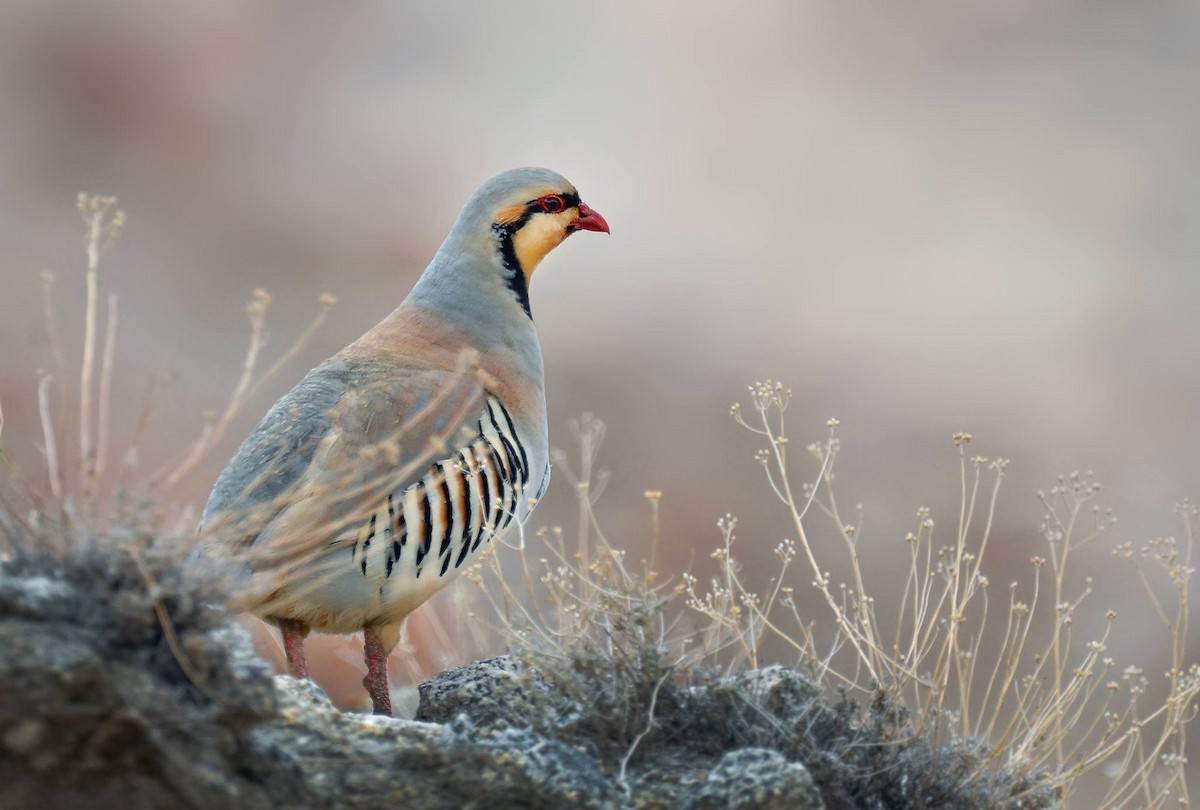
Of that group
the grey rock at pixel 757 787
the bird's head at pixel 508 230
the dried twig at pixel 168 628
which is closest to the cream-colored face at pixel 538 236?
the bird's head at pixel 508 230

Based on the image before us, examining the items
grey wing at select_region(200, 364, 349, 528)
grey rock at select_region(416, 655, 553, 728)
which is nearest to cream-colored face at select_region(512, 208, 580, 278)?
grey wing at select_region(200, 364, 349, 528)

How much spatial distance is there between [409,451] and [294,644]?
0.64m

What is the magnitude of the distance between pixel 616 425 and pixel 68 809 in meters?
10.4

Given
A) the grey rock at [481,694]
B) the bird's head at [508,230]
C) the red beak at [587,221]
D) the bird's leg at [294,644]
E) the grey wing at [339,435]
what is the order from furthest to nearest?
the red beak at [587,221]
the bird's head at [508,230]
the bird's leg at [294,644]
the grey wing at [339,435]
the grey rock at [481,694]

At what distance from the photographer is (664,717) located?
283cm

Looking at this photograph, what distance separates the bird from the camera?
369 cm

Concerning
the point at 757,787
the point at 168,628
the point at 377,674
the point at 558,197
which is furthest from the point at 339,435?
the point at 757,787

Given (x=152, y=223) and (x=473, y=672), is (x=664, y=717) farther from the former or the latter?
(x=152, y=223)

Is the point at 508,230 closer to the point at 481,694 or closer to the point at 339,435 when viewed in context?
the point at 339,435

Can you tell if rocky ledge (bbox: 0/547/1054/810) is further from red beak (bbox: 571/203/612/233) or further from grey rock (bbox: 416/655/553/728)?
red beak (bbox: 571/203/612/233)

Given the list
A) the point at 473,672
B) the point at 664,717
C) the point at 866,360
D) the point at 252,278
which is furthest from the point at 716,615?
the point at 252,278

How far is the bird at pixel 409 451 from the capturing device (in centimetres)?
369

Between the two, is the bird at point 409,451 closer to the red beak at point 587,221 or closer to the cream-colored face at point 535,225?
the cream-colored face at point 535,225

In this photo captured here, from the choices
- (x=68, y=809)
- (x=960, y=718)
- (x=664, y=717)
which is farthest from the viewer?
(x=960, y=718)
